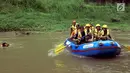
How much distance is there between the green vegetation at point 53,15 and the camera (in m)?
29.8

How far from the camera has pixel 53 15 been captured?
33.2 meters

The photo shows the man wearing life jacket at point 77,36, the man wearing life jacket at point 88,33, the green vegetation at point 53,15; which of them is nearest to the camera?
the man wearing life jacket at point 88,33

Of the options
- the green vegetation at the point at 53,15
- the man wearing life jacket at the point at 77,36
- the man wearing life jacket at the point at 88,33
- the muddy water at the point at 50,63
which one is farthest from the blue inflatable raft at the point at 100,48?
the green vegetation at the point at 53,15

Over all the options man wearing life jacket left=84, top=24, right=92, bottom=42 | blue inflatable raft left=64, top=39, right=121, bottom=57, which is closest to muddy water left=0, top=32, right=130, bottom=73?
blue inflatable raft left=64, top=39, right=121, bottom=57

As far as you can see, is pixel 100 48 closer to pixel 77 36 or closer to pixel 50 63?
pixel 50 63

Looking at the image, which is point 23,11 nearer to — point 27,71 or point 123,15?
point 123,15

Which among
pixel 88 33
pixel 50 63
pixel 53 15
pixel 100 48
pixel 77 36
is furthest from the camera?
pixel 53 15

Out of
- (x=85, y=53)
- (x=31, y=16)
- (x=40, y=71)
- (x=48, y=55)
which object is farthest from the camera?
(x=31, y=16)

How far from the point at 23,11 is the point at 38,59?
18.2 metres

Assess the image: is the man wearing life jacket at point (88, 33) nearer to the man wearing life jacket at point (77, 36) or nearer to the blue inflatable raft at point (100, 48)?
the man wearing life jacket at point (77, 36)

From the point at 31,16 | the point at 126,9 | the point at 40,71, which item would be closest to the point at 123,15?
the point at 126,9

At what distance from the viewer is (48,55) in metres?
16.6

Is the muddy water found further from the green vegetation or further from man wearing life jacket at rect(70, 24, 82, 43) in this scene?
the green vegetation

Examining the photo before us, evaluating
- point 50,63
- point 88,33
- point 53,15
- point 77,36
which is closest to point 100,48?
point 88,33
